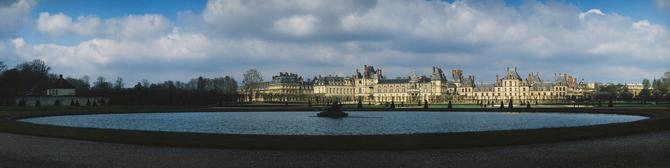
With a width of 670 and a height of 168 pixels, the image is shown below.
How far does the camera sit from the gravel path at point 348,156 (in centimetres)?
1123

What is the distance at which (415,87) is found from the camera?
152 metres

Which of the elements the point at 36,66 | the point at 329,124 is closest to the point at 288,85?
the point at 36,66

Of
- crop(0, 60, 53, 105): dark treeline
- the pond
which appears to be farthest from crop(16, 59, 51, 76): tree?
the pond

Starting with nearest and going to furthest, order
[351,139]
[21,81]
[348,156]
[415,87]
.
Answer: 1. [348,156]
2. [351,139]
3. [21,81]
4. [415,87]

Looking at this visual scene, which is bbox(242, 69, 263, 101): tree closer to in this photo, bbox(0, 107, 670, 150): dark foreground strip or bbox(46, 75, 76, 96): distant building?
bbox(46, 75, 76, 96): distant building

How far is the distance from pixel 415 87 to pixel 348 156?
141 meters

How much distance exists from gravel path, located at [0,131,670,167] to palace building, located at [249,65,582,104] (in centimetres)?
11551

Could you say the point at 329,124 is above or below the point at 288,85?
below

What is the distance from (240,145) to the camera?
1459 cm

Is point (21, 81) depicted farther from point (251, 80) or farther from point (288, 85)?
point (288, 85)

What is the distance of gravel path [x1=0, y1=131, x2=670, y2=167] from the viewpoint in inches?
442

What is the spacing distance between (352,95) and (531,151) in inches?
5997

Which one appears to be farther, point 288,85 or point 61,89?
point 288,85

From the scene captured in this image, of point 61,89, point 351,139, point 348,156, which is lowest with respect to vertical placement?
point 348,156
